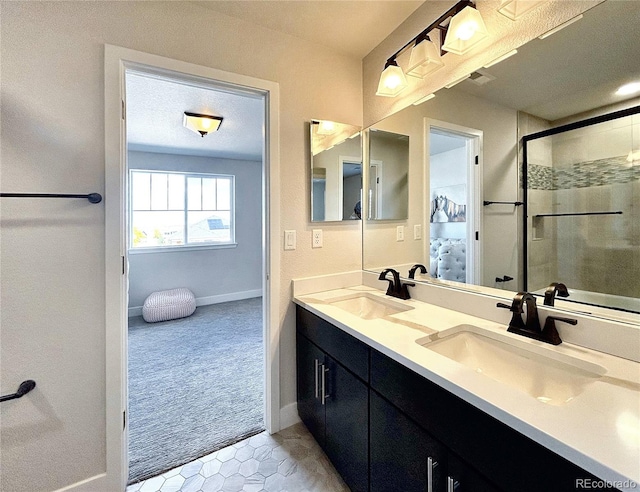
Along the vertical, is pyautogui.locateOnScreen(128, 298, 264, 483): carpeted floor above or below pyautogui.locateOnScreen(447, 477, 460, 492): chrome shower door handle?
below

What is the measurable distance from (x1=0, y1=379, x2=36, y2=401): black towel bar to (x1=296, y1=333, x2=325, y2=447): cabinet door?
1245mm

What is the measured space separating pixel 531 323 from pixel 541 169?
0.61m

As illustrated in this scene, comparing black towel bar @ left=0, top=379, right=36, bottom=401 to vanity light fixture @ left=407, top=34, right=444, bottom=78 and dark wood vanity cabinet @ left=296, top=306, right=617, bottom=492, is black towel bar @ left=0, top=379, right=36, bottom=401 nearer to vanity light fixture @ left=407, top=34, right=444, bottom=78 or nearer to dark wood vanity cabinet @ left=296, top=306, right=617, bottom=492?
dark wood vanity cabinet @ left=296, top=306, right=617, bottom=492

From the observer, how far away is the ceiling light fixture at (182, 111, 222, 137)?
112 inches

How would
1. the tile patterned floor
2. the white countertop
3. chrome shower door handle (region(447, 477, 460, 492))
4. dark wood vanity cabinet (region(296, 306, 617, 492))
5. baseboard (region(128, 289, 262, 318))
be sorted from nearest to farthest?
the white countertop < dark wood vanity cabinet (region(296, 306, 617, 492)) < chrome shower door handle (region(447, 477, 460, 492)) < the tile patterned floor < baseboard (region(128, 289, 262, 318))

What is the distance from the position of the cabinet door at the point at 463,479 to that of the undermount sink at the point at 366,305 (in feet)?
2.86

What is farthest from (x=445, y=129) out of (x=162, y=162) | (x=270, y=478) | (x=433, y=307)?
(x=162, y=162)

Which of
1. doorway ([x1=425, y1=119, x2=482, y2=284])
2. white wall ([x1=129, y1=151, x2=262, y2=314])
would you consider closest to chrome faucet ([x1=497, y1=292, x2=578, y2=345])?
doorway ([x1=425, y1=119, x2=482, y2=284])

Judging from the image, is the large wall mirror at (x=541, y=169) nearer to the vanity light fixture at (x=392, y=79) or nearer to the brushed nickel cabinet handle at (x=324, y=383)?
the vanity light fixture at (x=392, y=79)

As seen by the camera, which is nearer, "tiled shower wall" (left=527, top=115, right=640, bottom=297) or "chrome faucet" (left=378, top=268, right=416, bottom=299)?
"tiled shower wall" (left=527, top=115, right=640, bottom=297)

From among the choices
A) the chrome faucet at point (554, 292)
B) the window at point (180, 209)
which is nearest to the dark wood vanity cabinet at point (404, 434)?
the chrome faucet at point (554, 292)

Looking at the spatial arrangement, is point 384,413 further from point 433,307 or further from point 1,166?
point 1,166

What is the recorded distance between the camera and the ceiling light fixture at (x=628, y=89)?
0.90 m

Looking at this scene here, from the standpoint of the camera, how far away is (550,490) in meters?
0.59
